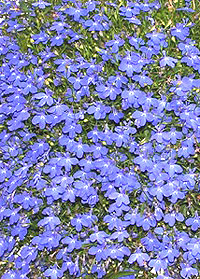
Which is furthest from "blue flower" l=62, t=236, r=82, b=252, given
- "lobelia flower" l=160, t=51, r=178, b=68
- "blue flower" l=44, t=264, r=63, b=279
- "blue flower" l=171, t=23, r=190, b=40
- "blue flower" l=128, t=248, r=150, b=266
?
Result: "blue flower" l=171, t=23, r=190, b=40

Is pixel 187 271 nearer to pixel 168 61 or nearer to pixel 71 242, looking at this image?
pixel 71 242

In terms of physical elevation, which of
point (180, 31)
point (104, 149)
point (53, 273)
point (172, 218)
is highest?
point (180, 31)

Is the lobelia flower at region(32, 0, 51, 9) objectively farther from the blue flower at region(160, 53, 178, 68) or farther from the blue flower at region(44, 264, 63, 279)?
the blue flower at region(44, 264, 63, 279)

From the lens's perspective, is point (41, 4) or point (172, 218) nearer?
point (172, 218)

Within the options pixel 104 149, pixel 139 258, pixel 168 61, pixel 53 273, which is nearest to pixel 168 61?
pixel 168 61

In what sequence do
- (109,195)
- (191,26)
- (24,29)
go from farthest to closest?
(24,29) → (191,26) → (109,195)

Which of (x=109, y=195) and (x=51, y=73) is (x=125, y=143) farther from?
(x=51, y=73)

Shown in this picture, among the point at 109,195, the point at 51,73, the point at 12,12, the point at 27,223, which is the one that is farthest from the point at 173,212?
the point at 12,12

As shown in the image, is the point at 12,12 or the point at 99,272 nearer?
the point at 99,272
